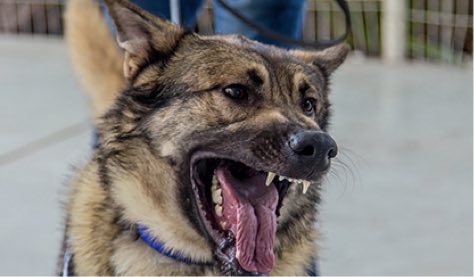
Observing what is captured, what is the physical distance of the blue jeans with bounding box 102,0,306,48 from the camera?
10.9ft

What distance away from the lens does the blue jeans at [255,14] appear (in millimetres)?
3320

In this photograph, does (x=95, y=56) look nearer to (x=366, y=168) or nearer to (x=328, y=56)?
(x=328, y=56)

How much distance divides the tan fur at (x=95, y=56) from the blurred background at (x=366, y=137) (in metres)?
0.25

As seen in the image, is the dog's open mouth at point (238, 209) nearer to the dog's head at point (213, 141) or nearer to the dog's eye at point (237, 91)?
the dog's head at point (213, 141)

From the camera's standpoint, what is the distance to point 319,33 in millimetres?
7652

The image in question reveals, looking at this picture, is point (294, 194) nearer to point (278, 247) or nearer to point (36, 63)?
point (278, 247)

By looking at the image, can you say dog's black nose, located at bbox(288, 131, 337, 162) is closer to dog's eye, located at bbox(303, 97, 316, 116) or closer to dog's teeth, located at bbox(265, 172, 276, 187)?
dog's teeth, located at bbox(265, 172, 276, 187)

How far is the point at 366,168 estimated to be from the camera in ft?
16.0

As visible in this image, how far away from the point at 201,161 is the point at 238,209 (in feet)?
0.54

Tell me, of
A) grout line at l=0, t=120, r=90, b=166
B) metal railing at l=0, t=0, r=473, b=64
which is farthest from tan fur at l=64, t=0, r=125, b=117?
metal railing at l=0, t=0, r=473, b=64

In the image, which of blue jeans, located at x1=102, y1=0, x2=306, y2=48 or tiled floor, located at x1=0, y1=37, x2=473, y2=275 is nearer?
blue jeans, located at x1=102, y1=0, x2=306, y2=48

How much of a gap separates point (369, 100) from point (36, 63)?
9.41 ft

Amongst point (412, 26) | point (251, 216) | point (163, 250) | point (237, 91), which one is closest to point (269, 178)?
point (251, 216)

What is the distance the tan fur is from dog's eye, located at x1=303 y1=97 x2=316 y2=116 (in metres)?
0.95
